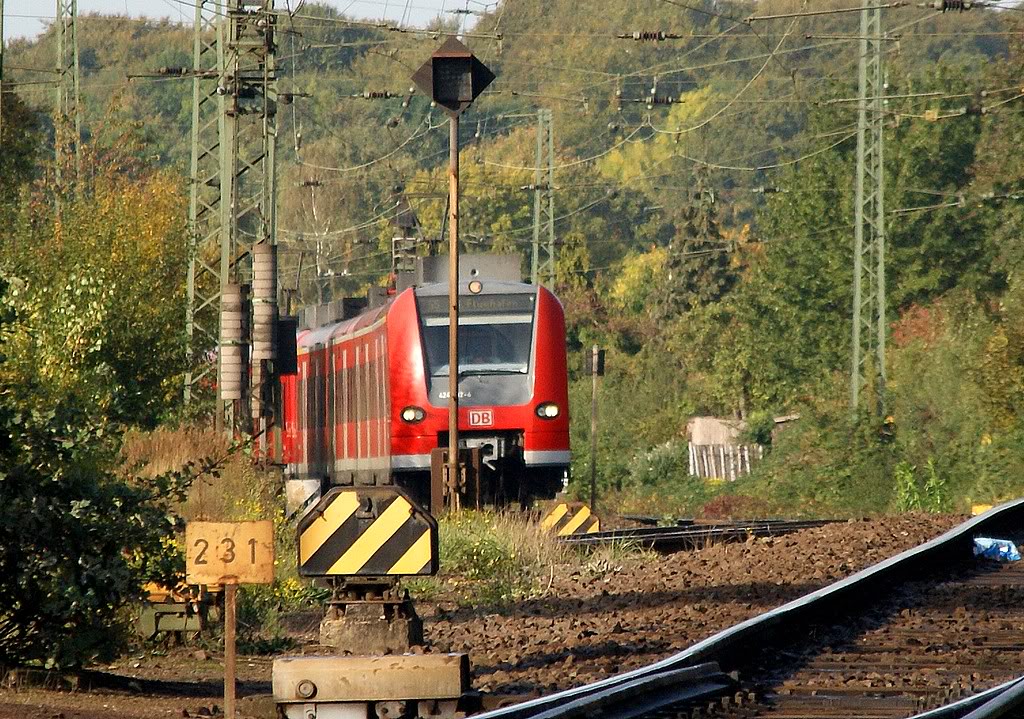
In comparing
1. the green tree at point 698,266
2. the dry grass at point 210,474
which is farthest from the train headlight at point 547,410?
the green tree at point 698,266

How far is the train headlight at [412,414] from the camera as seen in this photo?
23.0 meters

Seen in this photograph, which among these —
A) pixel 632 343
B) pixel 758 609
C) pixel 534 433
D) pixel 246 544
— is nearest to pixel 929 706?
pixel 246 544

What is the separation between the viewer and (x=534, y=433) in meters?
23.3

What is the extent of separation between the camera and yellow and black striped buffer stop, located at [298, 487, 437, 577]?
336 inches

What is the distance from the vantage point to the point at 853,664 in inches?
351

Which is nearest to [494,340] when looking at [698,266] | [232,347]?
[232,347]

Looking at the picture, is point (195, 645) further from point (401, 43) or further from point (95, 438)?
point (401, 43)

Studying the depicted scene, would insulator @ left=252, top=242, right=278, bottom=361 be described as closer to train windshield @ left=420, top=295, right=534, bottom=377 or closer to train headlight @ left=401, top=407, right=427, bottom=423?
train windshield @ left=420, top=295, right=534, bottom=377

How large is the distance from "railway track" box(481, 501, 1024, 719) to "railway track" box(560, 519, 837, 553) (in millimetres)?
4691

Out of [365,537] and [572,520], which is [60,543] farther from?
[572,520]

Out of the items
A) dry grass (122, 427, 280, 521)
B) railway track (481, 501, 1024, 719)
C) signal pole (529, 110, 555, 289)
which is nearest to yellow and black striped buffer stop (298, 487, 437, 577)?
railway track (481, 501, 1024, 719)

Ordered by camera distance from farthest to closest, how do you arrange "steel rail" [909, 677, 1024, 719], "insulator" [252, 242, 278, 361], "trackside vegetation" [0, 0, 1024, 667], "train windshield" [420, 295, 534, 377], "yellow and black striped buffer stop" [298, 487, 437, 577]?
"insulator" [252, 242, 278, 361] → "train windshield" [420, 295, 534, 377] → "trackside vegetation" [0, 0, 1024, 667] → "yellow and black striped buffer stop" [298, 487, 437, 577] → "steel rail" [909, 677, 1024, 719]

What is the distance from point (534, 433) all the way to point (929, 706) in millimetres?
15788

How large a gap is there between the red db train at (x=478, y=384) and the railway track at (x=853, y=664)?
1101 cm
